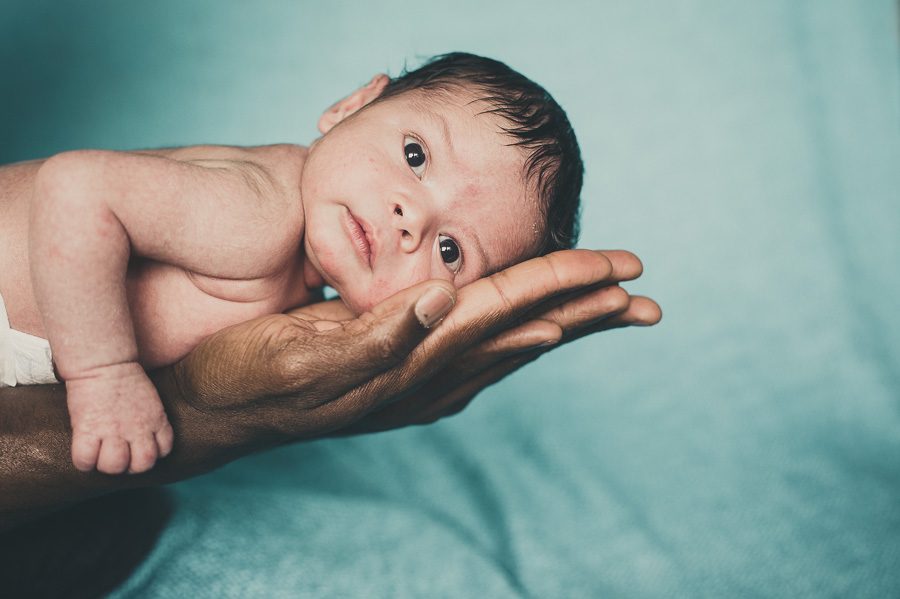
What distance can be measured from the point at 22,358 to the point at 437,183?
84cm

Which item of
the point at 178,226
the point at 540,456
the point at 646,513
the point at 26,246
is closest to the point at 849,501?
the point at 646,513

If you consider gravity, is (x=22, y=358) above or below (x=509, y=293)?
below

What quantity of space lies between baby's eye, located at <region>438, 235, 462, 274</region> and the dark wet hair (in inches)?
8.0

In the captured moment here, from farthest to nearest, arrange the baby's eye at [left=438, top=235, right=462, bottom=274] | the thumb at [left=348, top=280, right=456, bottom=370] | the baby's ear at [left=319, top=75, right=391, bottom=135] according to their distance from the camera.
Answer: the baby's ear at [left=319, top=75, right=391, bottom=135] → the baby's eye at [left=438, top=235, right=462, bottom=274] → the thumb at [left=348, top=280, right=456, bottom=370]

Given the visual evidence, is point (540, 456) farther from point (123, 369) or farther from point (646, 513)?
point (123, 369)

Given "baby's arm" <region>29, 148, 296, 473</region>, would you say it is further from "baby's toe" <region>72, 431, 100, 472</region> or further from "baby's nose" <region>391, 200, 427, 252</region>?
"baby's nose" <region>391, 200, 427, 252</region>

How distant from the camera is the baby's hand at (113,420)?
3.46ft

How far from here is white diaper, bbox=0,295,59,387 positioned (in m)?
1.27

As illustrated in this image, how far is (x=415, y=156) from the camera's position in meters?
1.31

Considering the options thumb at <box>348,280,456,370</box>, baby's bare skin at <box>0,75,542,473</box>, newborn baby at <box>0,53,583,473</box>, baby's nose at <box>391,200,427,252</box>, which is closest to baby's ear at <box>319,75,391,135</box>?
newborn baby at <box>0,53,583,473</box>

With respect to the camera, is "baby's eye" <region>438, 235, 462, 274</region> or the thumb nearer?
the thumb

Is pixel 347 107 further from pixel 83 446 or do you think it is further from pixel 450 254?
pixel 83 446

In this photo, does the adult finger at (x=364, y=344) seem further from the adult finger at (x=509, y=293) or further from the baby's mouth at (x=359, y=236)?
the baby's mouth at (x=359, y=236)

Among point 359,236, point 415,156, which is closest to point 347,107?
point 415,156
